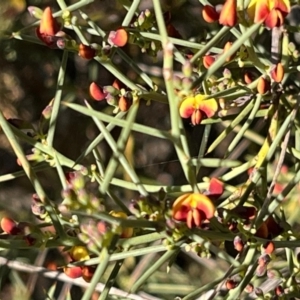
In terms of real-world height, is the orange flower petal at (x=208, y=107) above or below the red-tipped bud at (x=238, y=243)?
above

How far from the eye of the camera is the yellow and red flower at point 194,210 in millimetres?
575

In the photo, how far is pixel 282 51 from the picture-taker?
0.85 meters

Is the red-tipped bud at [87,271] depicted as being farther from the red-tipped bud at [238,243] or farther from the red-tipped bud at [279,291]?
the red-tipped bud at [279,291]

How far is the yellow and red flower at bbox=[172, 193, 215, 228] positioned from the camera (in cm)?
57

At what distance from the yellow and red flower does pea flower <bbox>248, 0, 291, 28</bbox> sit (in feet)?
0.68

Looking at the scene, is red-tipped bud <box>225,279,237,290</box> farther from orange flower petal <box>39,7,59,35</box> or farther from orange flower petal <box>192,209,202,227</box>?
orange flower petal <box>39,7,59,35</box>

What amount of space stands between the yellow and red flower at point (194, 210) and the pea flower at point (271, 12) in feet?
0.68

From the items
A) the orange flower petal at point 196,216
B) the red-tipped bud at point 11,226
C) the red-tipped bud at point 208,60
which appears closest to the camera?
the orange flower petal at point 196,216

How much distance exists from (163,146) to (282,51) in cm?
61

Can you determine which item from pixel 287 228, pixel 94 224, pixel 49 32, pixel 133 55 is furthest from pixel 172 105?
pixel 133 55

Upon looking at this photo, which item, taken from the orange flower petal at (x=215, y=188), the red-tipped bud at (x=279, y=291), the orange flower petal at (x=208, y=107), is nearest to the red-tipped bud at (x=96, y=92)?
the orange flower petal at (x=208, y=107)

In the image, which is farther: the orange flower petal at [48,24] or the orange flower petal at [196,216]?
the orange flower petal at [48,24]

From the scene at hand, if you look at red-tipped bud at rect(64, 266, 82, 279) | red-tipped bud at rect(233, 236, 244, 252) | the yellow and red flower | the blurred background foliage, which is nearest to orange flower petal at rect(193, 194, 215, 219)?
the yellow and red flower

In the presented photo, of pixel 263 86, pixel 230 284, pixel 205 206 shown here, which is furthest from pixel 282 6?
pixel 230 284
